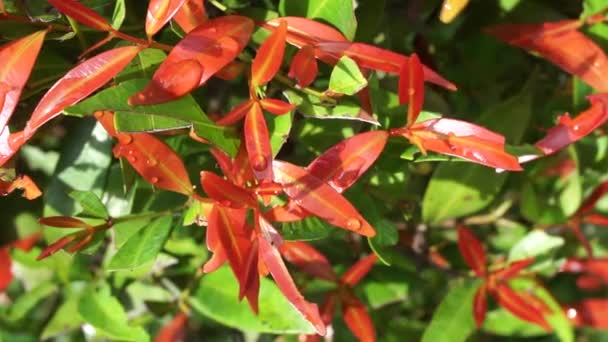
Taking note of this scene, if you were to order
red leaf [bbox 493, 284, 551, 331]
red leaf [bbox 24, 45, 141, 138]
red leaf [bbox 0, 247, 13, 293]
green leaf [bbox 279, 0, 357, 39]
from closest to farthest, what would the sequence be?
red leaf [bbox 24, 45, 141, 138], green leaf [bbox 279, 0, 357, 39], red leaf [bbox 493, 284, 551, 331], red leaf [bbox 0, 247, 13, 293]

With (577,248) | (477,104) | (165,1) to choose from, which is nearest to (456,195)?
(477,104)

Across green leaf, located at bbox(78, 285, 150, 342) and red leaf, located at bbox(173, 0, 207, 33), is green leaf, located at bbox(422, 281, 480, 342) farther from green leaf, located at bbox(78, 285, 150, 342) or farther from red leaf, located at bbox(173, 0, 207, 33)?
red leaf, located at bbox(173, 0, 207, 33)

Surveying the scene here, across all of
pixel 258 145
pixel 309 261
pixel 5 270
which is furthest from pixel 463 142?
pixel 5 270

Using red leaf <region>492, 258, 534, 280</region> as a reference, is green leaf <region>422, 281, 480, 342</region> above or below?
below

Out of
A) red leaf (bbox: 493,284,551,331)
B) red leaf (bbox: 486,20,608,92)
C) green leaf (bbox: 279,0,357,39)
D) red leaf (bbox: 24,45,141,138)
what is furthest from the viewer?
red leaf (bbox: 493,284,551,331)

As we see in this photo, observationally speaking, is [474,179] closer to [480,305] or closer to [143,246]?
[480,305]

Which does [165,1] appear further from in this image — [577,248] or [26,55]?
[577,248]

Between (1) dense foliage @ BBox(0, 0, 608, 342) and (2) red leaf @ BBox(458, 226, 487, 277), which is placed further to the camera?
(2) red leaf @ BBox(458, 226, 487, 277)

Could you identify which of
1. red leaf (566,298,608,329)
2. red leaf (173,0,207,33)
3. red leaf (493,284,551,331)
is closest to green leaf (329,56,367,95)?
red leaf (173,0,207,33)
